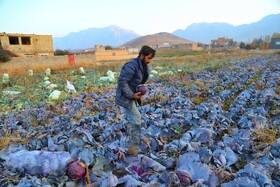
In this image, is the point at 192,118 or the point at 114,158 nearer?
the point at 114,158

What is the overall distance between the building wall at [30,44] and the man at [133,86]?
31.6 metres

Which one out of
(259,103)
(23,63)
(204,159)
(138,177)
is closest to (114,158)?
(138,177)

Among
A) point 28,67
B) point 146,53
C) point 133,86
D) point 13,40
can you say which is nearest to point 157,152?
point 133,86

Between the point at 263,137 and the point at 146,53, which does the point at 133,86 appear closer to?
Result: the point at 146,53

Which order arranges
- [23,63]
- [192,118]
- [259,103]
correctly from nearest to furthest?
[192,118]
[259,103]
[23,63]

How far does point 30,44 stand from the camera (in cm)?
3309

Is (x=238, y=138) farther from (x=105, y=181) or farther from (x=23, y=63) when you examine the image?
(x=23, y=63)

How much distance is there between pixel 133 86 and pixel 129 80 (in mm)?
147

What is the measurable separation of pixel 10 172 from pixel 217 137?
3.04 meters

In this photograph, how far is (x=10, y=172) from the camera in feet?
8.44

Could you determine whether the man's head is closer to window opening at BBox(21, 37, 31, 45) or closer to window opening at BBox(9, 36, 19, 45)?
window opening at BBox(21, 37, 31, 45)

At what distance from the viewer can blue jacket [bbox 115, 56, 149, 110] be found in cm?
326

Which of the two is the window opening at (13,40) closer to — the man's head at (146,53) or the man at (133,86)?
the man at (133,86)

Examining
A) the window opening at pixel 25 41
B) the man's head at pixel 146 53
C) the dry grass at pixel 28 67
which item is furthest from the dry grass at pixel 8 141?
the window opening at pixel 25 41
